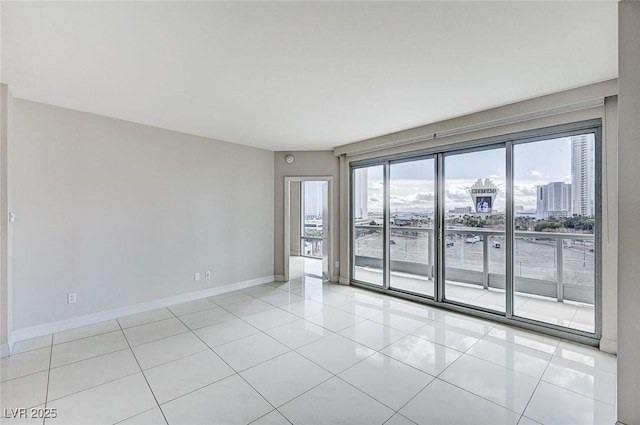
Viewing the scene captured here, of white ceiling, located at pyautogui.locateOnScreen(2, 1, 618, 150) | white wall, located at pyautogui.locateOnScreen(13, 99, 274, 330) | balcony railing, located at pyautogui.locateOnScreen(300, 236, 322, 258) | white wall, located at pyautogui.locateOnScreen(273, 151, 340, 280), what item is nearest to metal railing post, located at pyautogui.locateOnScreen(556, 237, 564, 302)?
white ceiling, located at pyautogui.locateOnScreen(2, 1, 618, 150)

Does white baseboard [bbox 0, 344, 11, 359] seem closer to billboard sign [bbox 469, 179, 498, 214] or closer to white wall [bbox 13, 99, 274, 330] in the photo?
white wall [bbox 13, 99, 274, 330]

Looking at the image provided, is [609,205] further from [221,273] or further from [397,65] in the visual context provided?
[221,273]

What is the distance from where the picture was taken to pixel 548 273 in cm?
359

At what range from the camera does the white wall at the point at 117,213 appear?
3.22 metres

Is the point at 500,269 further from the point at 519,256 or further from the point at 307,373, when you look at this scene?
the point at 307,373

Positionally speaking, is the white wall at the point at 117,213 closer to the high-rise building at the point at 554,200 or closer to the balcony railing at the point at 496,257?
the balcony railing at the point at 496,257

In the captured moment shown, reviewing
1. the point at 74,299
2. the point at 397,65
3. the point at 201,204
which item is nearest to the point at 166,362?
the point at 74,299

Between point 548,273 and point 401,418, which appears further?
point 548,273

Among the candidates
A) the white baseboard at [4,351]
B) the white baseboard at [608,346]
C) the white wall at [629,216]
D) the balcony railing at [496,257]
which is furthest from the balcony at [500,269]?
the white baseboard at [4,351]

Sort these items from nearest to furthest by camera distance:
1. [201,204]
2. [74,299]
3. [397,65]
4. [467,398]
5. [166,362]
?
1. [467,398]
2. [397,65]
3. [166,362]
4. [74,299]
5. [201,204]

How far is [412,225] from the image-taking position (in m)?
4.84

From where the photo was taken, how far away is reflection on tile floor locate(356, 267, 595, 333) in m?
3.30

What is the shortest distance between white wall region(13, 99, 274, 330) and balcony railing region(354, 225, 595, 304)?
267 cm

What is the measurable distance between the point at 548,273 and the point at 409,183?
2.24 metres
